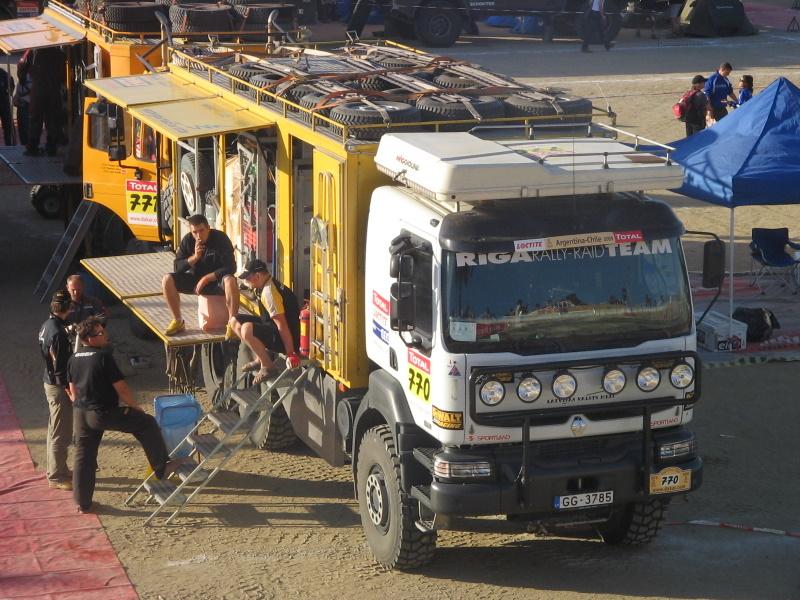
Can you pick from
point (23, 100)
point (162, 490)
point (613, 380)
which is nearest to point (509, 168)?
point (613, 380)

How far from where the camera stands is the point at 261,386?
10.6m

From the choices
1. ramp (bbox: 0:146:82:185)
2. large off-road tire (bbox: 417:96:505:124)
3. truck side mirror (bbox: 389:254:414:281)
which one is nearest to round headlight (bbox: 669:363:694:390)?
truck side mirror (bbox: 389:254:414:281)

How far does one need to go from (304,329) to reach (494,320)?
2.27 m

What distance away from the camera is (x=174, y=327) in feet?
36.1

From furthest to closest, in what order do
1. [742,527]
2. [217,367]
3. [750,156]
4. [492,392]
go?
1. [750,156]
2. [217,367]
3. [742,527]
4. [492,392]

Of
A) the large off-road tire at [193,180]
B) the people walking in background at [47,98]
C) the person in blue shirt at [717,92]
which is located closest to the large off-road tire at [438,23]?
the person in blue shirt at [717,92]

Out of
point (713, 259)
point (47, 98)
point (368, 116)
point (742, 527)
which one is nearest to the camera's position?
point (713, 259)

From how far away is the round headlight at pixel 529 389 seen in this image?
316 inches

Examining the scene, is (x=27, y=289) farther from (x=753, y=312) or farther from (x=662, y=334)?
(x=662, y=334)

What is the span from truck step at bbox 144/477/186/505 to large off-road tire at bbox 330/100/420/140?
2.98 metres

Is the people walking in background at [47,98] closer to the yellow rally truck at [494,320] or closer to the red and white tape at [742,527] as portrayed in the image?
the yellow rally truck at [494,320]

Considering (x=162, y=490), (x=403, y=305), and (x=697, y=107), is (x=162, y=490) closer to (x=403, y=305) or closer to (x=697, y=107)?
(x=403, y=305)

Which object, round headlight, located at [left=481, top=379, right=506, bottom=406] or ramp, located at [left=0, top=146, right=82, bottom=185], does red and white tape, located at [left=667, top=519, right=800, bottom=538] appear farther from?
ramp, located at [left=0, top=146, right=82, bottom=185]

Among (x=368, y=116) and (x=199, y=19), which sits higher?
(x=199, y=19)
